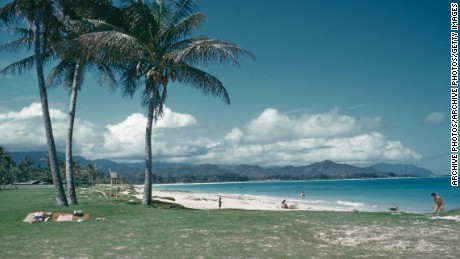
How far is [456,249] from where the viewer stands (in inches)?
358

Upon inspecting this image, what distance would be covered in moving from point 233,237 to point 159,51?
11.7 metres

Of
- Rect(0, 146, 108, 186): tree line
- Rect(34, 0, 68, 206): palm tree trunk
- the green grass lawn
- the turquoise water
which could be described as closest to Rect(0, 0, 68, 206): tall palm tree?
Rect(34, 0, 68, 206): palm tree trunk

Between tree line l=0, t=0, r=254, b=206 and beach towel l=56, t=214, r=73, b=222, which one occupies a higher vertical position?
tree line l=0, t=0, r=254, b=206

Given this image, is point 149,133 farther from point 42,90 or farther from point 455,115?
point 455,115

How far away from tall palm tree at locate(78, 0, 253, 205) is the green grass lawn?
256 inches

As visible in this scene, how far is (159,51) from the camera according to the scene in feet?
64.5

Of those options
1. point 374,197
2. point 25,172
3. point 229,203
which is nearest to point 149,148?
point 229,203

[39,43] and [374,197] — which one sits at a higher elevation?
[39,43]

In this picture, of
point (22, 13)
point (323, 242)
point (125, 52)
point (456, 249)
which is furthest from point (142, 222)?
point (22, 13)

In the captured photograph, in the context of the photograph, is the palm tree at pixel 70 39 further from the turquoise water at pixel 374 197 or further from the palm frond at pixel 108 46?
the turquoise water at pixel 374 197

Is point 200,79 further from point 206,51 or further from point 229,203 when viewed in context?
point 229,203

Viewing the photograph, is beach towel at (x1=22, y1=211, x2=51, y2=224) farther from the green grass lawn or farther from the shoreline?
the shoreline

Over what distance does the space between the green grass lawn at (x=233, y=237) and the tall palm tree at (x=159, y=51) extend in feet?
21.3

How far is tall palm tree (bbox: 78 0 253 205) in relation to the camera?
18.2m
